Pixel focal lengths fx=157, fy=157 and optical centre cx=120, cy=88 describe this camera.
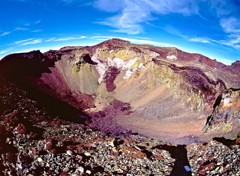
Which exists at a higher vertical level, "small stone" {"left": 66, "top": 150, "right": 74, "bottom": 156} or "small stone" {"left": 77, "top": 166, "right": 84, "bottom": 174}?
"small stone" {"left": 66, "top": 150, "right": 74, "bottom": 156}

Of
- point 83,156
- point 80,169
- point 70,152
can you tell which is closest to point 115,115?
point 83,156

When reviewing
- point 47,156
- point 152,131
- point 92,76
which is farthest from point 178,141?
point 92,76

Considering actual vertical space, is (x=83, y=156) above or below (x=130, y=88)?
below

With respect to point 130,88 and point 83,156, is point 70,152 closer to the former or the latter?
point 83,156

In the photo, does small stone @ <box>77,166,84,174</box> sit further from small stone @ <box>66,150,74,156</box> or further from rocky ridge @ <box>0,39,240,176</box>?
small stone @ <box>66,150,74,156</box>

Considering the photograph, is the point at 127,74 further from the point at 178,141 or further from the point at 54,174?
the point at 54,174

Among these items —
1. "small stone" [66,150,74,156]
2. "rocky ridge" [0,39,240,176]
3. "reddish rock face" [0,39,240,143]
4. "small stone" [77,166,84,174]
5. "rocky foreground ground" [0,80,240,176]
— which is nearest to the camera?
"rocky foreground ground" [0,80,240,176]

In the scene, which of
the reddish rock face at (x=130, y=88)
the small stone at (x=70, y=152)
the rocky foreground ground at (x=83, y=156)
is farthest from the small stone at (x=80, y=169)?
the reddish rock face at (x=130, y=88)

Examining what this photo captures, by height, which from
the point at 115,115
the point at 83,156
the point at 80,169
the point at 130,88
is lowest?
the point at 115,115

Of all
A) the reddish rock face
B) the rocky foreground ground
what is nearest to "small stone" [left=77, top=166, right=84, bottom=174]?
the rocky foreground ground
